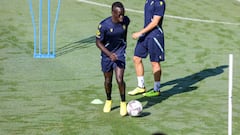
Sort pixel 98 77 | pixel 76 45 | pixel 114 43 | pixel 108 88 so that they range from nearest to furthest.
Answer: pixel 114 43
pixel 108 88
pixel 98 77
pixel 76 45

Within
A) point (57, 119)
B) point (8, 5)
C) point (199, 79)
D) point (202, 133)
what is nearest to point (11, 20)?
point (8, 5)

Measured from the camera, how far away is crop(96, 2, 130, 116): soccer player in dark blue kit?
898cm

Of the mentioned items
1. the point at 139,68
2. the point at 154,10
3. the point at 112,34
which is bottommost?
the point at 139,68

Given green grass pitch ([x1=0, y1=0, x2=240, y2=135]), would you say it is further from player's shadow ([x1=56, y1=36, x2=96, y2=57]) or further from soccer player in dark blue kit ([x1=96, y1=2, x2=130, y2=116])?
soccer player in dark blue kit ([x1=96, y1=2, x2=130, y2=116])

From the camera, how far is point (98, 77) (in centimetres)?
1173

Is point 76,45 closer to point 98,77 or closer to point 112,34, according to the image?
point 98,77

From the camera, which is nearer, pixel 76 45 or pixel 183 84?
pixel 183 84

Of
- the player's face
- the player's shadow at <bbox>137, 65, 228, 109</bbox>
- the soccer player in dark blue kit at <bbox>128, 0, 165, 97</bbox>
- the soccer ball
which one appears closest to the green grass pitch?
the player's shadow at <bbox>137, 65, 228, 109</bbox>

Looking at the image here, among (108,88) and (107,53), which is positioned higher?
(107,53)

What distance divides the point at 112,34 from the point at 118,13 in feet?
1.22

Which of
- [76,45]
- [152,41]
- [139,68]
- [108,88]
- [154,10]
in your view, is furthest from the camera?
[76,45]

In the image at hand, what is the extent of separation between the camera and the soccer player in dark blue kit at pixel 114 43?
29.5ft

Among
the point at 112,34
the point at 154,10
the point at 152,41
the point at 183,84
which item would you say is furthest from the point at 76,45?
the point at 112,34

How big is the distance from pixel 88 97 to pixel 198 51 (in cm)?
455
